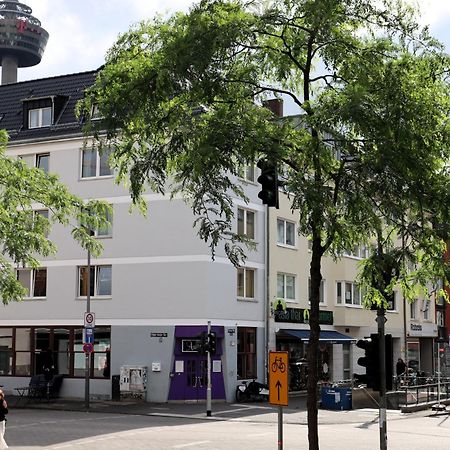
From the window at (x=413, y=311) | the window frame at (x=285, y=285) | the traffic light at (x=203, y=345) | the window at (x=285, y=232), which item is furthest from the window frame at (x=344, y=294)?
the traffic light at (x=203, y=345)

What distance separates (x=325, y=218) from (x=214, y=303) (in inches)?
957

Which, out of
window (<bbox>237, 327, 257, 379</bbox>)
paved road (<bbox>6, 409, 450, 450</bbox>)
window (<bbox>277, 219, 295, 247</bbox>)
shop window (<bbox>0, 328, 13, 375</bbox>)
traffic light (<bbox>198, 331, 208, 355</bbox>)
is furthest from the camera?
window (<bbox>277, 219, 295, 247</bbox>)

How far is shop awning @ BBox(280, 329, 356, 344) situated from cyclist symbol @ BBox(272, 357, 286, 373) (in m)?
26.7

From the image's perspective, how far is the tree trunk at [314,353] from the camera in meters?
10.4

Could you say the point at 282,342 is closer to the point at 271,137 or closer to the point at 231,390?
the point at 231,390

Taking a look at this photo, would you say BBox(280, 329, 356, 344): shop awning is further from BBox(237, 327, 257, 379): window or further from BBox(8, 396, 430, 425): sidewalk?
BBox(8, 396, 430, 425): sidewalk

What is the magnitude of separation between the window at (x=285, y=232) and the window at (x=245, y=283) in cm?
304

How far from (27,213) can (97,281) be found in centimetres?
1764

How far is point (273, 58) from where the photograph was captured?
11164 mm

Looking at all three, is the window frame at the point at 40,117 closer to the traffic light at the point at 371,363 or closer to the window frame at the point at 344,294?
the window frame at the point at 344,294

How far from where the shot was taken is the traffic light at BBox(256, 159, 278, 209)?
34.8ft

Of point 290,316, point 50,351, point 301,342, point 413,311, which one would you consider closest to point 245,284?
point 290,316

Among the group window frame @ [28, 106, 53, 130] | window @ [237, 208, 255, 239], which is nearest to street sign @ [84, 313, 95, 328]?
window @ [237, 208, 255, 239]

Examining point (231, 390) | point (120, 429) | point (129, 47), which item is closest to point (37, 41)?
point (231, 390)
